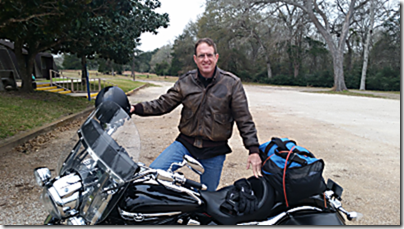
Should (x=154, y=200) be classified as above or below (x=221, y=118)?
below

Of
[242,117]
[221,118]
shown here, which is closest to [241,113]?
[242,117]

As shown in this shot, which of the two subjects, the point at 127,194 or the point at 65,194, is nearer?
the point at 65,194

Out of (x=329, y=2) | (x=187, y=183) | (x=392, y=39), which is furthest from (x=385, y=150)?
(x=392, y=39)

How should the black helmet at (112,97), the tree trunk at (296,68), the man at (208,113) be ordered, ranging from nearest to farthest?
the black helmet at (112,97)
the man at (208,113)
the tree trunk at (296,68)

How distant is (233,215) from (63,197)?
88 centimetres

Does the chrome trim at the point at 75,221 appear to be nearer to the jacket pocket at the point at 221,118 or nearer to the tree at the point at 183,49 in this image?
the jacket pocket at the point at 221,118

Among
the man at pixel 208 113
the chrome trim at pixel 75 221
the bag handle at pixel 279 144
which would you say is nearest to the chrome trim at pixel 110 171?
the chrome trim at pixel 75 221

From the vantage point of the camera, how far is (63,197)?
4.53 ft

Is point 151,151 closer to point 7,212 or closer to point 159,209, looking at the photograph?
point 7,212

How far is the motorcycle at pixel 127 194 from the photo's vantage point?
1.44 m

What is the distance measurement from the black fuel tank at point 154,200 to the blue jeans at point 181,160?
668 mm

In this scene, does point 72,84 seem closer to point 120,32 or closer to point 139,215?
point 120,32

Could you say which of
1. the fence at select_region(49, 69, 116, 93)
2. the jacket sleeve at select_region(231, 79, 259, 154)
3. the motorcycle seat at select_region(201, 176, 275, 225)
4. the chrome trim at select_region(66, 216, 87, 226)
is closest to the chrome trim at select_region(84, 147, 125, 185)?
the chrome trim at select_region(66, 216, 87, 226)

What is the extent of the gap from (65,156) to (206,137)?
3.42ft
